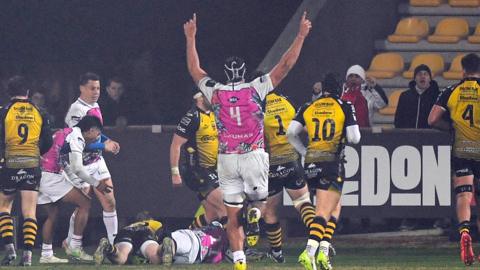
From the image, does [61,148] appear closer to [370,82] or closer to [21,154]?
[21,154]

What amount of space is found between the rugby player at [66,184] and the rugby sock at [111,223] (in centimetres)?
44

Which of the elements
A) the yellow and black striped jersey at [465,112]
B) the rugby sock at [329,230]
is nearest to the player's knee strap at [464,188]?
the yellow and black striped jersey at [465,112]

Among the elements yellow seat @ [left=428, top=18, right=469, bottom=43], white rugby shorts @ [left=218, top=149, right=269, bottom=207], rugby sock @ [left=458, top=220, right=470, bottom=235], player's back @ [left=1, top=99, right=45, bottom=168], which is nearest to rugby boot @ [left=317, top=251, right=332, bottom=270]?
white rugby shorts @ [left=218, top=149, right=269, bottom=207]

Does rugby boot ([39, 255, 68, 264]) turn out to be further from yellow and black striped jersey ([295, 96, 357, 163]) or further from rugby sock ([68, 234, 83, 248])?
yellow and black striped jersey ([295, 96, 357, 163])

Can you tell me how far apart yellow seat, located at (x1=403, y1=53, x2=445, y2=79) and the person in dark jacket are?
7.97 feet

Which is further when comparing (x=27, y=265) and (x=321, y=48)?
(x=321, y=48)

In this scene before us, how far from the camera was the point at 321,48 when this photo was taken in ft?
87.4

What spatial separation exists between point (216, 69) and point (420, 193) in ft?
23.3

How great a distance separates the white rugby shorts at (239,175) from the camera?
18.7 metres

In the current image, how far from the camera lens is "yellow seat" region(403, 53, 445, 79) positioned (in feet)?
87.0

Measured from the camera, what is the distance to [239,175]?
740 inches

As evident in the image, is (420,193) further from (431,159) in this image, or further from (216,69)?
(216,69)

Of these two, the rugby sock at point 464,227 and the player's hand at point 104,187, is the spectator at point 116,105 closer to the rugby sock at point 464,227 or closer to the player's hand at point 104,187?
the player's hand at point 104,187

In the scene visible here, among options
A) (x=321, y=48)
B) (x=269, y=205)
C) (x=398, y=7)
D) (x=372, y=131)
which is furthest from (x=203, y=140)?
(x=398, y=7)
